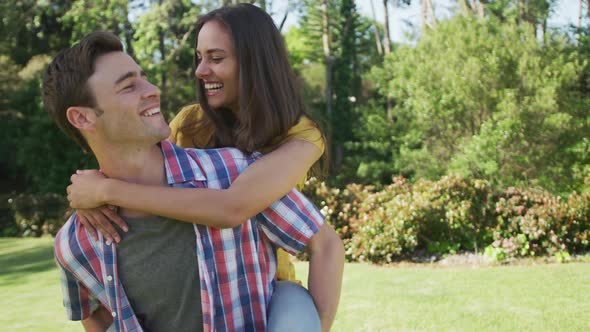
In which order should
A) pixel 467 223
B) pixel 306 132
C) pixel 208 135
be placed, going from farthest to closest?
pixel 467 223, pixel 208 135, pixel 306 132

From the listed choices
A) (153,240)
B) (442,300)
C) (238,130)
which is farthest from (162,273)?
(442,300)

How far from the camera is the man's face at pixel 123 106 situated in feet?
6.73

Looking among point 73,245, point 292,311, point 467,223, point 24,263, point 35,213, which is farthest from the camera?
point 35,213

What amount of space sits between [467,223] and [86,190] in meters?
8.91

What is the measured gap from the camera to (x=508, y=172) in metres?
14.7

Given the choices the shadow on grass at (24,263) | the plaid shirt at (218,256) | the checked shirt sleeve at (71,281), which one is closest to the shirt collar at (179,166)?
the plaid shirt at (218,256)

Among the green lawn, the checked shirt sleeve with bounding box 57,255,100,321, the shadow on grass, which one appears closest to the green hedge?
the green lawn

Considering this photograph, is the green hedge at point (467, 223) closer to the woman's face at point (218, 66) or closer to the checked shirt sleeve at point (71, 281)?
the woman's face at point (218, 66)

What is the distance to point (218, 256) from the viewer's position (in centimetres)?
201

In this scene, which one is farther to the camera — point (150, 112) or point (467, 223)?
point (467, 223)

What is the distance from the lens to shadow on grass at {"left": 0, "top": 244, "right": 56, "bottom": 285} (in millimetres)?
10781

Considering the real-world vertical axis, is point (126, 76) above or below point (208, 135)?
above

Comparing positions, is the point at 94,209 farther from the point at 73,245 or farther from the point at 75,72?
the point at 75,72

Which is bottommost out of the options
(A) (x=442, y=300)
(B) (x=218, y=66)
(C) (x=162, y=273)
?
(A) (x=442, y=300)
